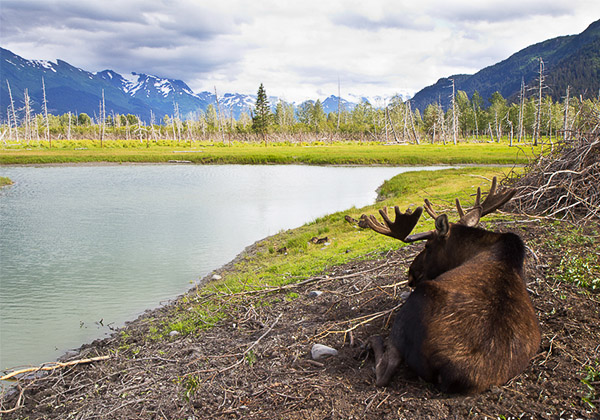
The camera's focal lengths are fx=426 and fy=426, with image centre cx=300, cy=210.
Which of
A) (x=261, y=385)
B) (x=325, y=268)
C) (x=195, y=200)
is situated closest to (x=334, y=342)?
(x=261, y=385)

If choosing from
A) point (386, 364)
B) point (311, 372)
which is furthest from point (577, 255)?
point (311, 372)

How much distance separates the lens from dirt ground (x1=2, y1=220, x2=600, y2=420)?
3.46 metres

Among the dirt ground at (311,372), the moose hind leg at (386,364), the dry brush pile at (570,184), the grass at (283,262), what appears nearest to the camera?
the dirt ground at (311,372)

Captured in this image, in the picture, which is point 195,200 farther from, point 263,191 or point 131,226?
point 131,226

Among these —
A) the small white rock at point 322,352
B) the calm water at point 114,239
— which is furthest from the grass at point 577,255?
the calm water at point 114,239

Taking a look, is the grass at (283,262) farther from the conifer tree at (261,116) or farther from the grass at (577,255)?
the conifer tree at (261,116)

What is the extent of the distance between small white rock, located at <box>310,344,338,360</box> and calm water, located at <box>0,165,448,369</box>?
20.2 feet

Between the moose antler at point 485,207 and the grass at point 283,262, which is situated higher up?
the moose antler at point 485,207

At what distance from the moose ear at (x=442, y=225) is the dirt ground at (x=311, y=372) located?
1.17m

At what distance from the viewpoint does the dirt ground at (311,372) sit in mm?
3459

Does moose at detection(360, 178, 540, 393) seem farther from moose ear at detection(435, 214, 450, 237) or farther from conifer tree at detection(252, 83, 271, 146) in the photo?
conifer tree at detection(252, 83, 271, 146)

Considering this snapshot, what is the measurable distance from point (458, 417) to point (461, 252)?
2.07 meters

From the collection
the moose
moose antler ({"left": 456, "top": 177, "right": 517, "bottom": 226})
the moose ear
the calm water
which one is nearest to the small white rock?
the moose

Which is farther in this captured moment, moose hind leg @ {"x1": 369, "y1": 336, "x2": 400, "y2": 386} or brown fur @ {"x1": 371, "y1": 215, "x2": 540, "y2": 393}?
moose hind leg @ {"x1": 369, "y1": 336, "x2": 400, "y2": 386}
